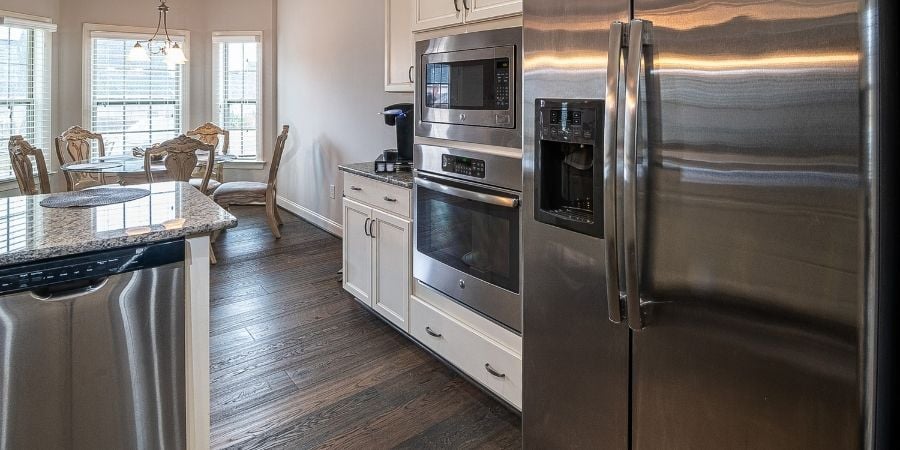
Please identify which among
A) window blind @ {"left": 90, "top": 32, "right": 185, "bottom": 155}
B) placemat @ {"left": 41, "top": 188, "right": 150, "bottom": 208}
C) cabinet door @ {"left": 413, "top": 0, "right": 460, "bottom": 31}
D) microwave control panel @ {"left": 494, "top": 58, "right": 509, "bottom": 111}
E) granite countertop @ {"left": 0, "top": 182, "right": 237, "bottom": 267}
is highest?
window blind @ {"left": 90, "top": 32, "right": 185, "bottom": 155}

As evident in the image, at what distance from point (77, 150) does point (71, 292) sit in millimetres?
5470

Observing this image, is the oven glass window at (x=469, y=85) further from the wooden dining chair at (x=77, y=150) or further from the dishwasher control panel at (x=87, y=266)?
the wooden dining chair at (x=77, y=150)

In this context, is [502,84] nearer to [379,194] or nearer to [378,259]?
[379,194]

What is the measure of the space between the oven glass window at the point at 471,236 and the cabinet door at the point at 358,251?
0.57 meters

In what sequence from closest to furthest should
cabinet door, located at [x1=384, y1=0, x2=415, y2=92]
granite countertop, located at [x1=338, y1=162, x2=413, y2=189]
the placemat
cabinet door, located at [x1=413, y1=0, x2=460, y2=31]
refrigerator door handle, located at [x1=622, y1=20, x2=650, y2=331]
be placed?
refrigerator door handle, located at [x1=622, y1=20, x2=650, y2=331] < the placemat < cabinet door, located at [x1=413, y1=0, x2=460, y2=31] < granite countertop, located at [x1=338, y1=162, x2=413, y2=189] < cabinet door, located at [x1=384, y1=0, x2=415, y2=92]

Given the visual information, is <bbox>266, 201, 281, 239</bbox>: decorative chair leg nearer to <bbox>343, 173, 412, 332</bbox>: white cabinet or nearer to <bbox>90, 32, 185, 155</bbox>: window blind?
<bbox>343, 173, 412, 332</bbox>: white cabinet

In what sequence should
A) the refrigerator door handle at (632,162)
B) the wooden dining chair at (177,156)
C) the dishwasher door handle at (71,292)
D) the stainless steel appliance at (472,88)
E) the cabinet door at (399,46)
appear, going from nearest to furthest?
the refrigerator door handle at (632,162) → the dishwasher door handle at (71,292) → the stainless steel appliance at (472,88) → the cabinet door at (399,46) → the wooden dining chair at (177,156)

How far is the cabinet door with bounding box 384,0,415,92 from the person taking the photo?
3.20 meters

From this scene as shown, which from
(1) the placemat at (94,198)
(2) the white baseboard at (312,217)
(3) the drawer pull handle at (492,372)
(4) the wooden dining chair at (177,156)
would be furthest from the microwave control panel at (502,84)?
(2) the white baseboard at (312,217)

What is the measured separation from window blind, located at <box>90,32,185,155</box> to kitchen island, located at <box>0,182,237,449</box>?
18.1 ft

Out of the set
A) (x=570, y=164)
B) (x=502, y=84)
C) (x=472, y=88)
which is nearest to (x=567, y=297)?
(x=570, y=164)

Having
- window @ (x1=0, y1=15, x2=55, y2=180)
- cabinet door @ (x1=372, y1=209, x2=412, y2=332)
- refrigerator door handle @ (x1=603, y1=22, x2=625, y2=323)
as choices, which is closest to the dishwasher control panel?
refrigerator door handle @ (x1=603, y1=22, x2=625, y2=323)

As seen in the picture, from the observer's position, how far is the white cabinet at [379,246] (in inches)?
114

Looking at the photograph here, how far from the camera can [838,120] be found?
99cm
